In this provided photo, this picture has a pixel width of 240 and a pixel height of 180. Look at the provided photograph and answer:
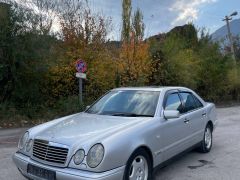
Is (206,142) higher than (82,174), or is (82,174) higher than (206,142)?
(82,174)

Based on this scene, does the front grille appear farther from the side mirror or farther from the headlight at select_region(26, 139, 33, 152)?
the side mirror

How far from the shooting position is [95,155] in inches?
175

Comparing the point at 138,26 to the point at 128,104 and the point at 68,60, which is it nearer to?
the point at 68,60

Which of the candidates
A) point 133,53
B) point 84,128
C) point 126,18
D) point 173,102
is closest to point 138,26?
point 126,18

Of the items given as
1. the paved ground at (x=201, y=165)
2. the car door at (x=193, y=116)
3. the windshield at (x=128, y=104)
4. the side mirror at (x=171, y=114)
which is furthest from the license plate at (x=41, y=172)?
the car door at (x=193, y=116)

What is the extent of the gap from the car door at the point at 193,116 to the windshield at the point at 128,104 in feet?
2.90

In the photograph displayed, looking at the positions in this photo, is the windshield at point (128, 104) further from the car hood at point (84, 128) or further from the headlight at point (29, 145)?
the headlight at point (29, 145)

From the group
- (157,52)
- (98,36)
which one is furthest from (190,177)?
(157,52)

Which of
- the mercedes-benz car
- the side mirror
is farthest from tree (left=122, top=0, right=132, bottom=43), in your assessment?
the side mirror

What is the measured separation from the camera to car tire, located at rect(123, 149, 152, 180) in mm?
4750

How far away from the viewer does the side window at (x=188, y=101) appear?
6858mm

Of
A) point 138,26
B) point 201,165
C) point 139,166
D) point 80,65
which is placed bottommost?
point 201,165

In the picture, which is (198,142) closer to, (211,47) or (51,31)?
(51,31)

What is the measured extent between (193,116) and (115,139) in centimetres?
270
